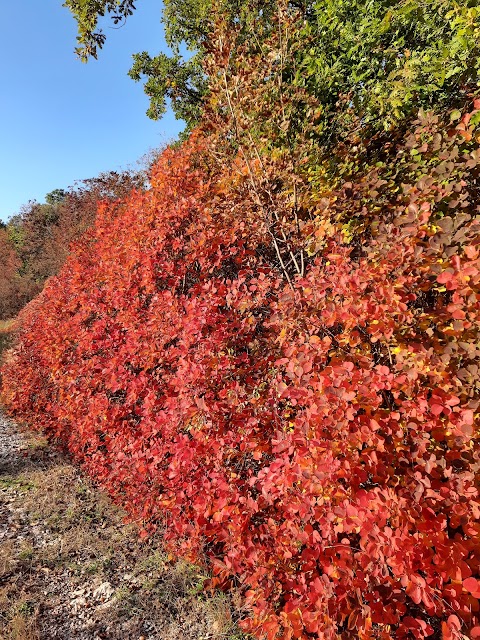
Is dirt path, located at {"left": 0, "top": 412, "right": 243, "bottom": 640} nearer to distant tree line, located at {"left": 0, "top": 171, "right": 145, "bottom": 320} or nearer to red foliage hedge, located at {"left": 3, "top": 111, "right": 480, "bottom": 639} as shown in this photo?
red foliage hedge, located at {"left": 3, "top": 111, "right": 480, "bottom": 639}

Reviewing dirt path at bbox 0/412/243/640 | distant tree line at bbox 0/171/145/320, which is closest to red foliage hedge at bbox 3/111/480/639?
dirt path at bbox 0/412/243/640

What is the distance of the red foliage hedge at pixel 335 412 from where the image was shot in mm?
2258

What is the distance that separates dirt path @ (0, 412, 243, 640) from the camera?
145 inches

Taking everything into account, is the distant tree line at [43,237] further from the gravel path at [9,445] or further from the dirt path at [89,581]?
the dirt path at [89,581]

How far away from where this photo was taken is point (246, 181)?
423 cm

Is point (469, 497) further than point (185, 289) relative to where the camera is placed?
No

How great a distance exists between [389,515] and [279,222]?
306cm

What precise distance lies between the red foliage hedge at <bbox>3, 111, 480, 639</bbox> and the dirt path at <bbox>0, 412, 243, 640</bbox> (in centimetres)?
37

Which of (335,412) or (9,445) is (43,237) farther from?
(335,412)

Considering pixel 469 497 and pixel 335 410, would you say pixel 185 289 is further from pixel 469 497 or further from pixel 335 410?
pixel 469 497

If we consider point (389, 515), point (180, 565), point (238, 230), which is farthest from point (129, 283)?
point (389, 515)

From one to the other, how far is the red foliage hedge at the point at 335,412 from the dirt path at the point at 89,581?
0.37 metres

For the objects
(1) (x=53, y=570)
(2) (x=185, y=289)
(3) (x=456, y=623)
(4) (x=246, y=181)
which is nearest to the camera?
(3) (x=456, y=623)

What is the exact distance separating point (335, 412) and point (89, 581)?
12.8ft
